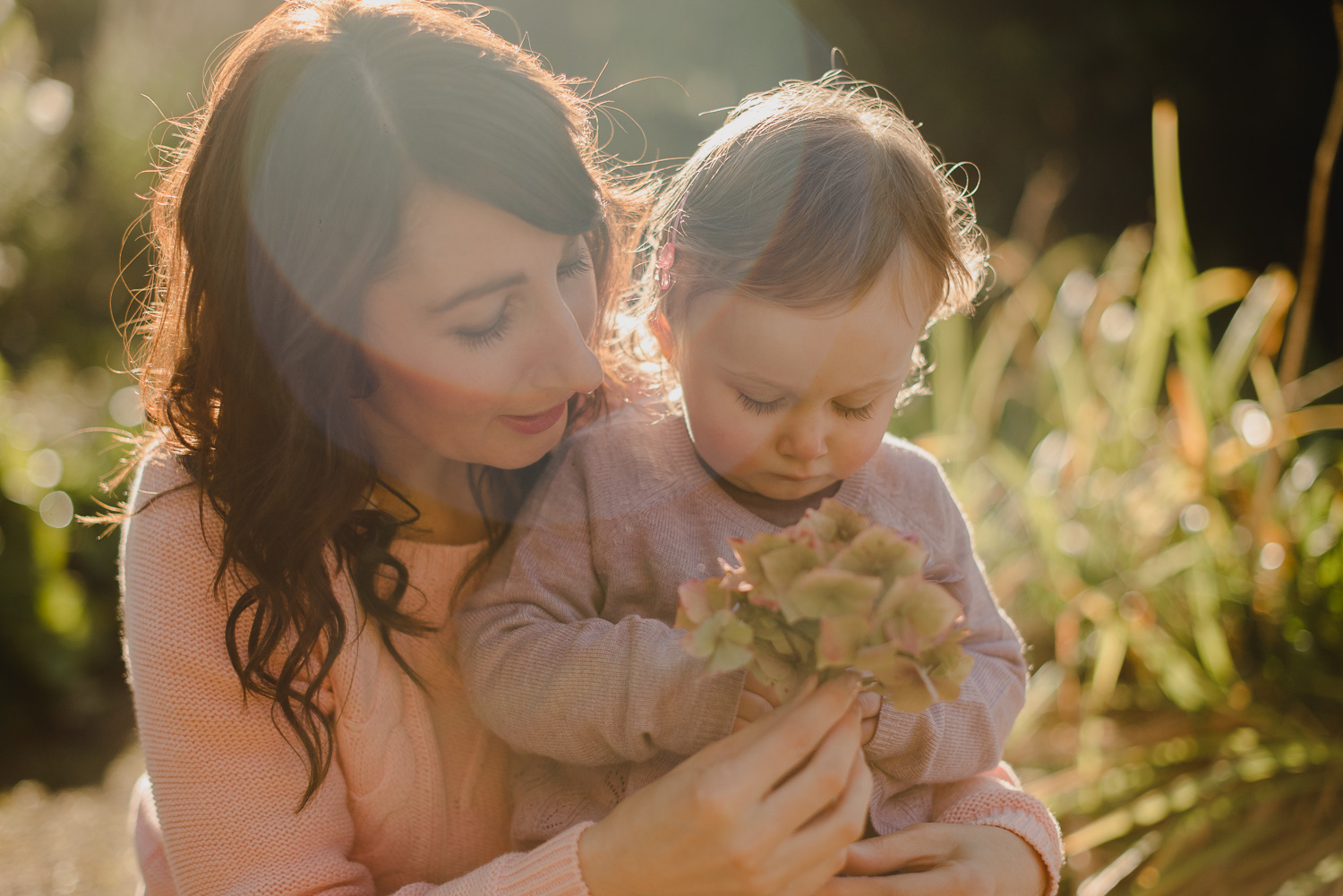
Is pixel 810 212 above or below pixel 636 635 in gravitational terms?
above

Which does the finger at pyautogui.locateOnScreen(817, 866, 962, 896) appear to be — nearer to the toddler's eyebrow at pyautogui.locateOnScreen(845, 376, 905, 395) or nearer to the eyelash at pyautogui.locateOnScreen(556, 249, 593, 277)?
the toddler's eyebrow at pyautogui.locateOnScreen(845, 376, 905, 395)

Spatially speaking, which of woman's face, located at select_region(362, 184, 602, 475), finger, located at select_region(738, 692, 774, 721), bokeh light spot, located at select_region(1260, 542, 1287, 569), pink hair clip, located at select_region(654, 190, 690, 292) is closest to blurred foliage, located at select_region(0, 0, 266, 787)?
woman's face, located at select_region(362, 184, 602, 475)

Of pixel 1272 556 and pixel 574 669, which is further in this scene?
pixel 1272 556

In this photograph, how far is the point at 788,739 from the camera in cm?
103

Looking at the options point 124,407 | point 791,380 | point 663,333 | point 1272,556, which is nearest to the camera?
point 791,380

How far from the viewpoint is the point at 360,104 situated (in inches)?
49.8

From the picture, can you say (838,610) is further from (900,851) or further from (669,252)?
(669,252)

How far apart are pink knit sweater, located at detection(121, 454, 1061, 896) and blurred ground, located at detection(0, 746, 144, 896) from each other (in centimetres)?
189

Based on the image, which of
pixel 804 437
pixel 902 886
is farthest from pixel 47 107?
pixel 902 886

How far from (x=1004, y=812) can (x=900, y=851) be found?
0.23 meters

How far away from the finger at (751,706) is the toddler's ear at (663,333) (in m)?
0.57

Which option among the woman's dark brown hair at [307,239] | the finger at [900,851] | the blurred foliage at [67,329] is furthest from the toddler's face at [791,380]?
the blurred foliage at [67,329]

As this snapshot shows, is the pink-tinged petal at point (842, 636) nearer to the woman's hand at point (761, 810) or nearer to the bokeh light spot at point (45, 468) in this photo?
the woman's hand at point (761, 810)

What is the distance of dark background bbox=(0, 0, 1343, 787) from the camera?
5.21 meters
